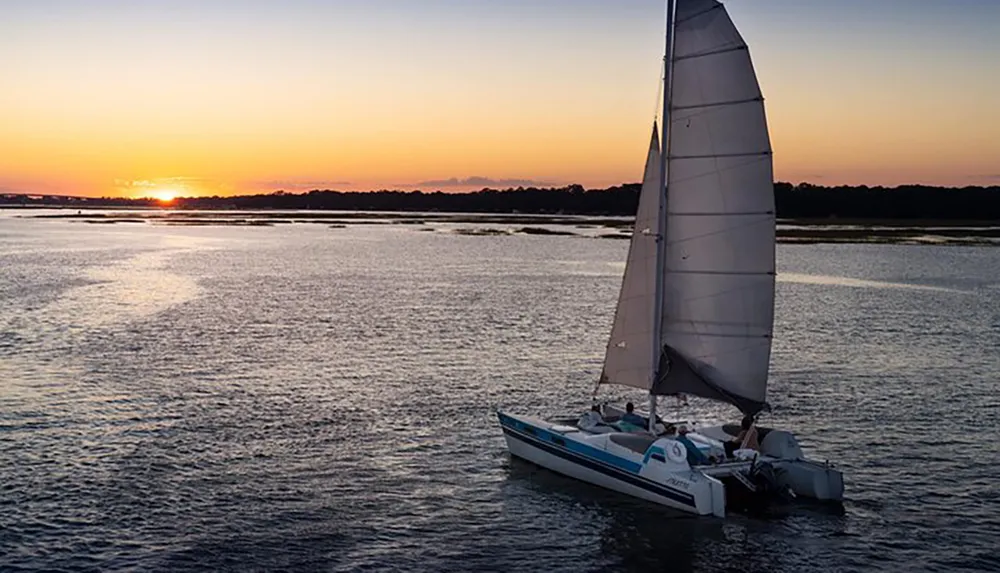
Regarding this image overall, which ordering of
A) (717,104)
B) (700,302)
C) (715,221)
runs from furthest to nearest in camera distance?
(700,302)
(715,221)
(717,104)

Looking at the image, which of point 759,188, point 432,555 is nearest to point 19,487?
point 432,555

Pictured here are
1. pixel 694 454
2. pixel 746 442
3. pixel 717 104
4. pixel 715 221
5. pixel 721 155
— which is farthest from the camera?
pixel 715 221

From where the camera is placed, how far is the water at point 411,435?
22344 millimetres

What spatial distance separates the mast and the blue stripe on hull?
1936 mm

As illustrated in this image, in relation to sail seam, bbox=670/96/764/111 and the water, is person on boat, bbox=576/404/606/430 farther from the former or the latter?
sail seam, bbox=670/96/764/111

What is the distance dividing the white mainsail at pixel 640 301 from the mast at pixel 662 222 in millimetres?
173

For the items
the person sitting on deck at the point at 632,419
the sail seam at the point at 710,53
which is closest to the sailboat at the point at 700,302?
the sail seam at the point at 710,53

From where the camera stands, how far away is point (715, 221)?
2675 cm

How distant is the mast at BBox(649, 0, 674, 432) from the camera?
1057 inches

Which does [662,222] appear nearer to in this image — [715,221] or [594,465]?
[715,221]

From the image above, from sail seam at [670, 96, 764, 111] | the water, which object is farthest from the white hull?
sail seam at [670, 96, 764, 111]

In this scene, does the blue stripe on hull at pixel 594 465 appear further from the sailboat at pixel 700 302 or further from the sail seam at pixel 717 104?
the sail seam at pixel 717 104

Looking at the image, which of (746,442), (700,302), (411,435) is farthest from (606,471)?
(411,435)

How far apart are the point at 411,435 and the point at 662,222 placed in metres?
10.5
